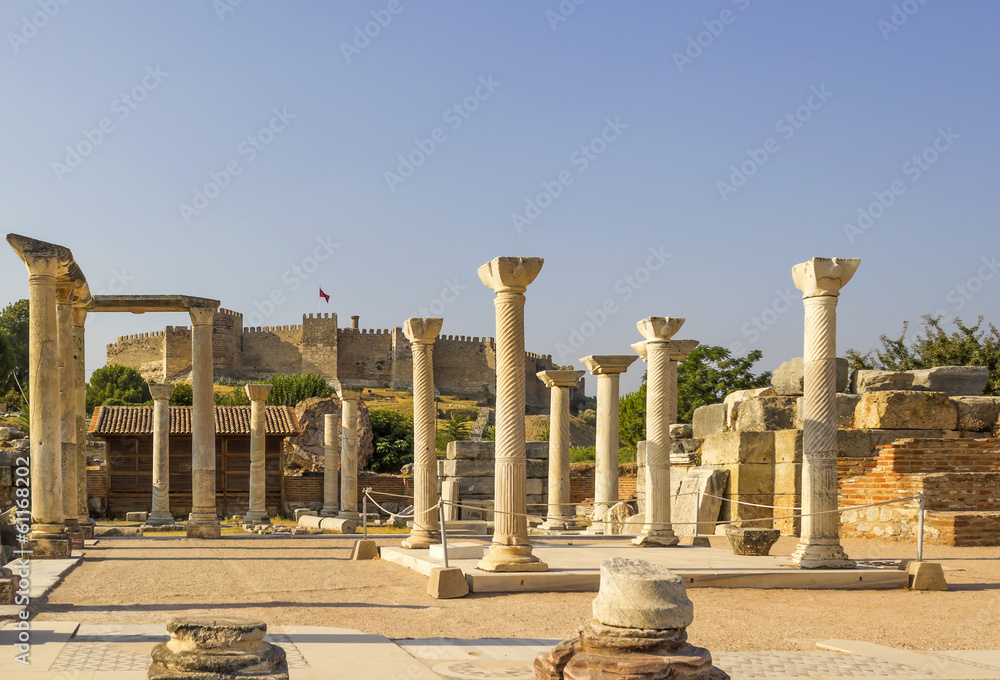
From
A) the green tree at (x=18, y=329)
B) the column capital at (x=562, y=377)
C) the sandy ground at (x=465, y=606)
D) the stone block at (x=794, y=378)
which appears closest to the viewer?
the sandy ground at (x=465, y=606)

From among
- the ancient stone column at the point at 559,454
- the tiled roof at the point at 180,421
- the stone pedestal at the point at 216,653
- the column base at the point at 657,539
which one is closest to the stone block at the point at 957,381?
the ancient stone column at the point at 559,454

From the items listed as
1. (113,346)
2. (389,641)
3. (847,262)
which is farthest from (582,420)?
(389,641)

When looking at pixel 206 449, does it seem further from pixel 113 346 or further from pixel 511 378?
pixel 113 346

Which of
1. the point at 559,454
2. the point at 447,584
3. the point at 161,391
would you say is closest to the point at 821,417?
the point at 447,584

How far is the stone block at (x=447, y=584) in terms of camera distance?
962cm

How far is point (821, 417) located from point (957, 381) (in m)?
10.6

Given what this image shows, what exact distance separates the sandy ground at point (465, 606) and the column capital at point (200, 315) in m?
6.49

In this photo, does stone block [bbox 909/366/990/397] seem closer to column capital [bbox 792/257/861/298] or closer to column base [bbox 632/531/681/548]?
column base [bbox 632/531/681/548]

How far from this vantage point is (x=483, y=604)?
30.4ft

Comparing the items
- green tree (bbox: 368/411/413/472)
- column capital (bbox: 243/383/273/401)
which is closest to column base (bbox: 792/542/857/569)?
column capital (bbox: 243/383/273/401)

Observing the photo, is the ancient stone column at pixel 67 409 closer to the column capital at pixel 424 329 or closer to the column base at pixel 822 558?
the column capital at pixel 424 329

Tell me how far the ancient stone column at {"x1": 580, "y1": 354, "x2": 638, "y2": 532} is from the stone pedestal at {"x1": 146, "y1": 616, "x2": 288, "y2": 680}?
13.7 meters

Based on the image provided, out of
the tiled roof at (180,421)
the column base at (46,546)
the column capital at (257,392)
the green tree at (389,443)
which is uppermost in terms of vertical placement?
the column capital at (257,392)

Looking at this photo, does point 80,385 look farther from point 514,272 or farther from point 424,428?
point 514,272
